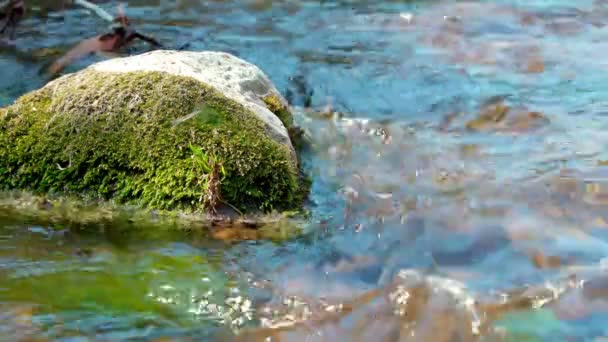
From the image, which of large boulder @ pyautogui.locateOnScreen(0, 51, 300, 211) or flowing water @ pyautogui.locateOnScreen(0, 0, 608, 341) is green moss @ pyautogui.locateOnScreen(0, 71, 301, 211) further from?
flowing water @ pyautogui.locateOnScreen(0, 0, 608, 341)

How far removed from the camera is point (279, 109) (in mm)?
5773

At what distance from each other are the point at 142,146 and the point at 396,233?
1.67 m

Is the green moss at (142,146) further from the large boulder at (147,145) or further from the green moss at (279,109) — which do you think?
the green moss at (279,109)

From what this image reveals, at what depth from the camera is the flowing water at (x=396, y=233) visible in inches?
140

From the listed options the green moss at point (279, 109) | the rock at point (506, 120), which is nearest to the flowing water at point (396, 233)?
the rock at point (506, 120)

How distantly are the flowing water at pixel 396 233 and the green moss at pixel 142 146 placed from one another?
0.31 m

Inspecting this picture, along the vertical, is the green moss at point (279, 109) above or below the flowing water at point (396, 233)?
above

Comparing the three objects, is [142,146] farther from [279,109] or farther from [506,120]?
[506,120]

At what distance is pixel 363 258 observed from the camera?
4.15 meters

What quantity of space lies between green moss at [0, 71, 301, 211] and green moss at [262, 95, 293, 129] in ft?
2.43

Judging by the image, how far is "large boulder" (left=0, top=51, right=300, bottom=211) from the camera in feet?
14.8

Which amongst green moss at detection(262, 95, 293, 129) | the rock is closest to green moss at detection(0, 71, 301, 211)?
green moss at detection(262, 95, 293, 129)

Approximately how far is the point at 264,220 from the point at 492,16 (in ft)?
17.4

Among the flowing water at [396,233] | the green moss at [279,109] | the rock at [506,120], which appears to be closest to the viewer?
the flowing water at [396,233]
